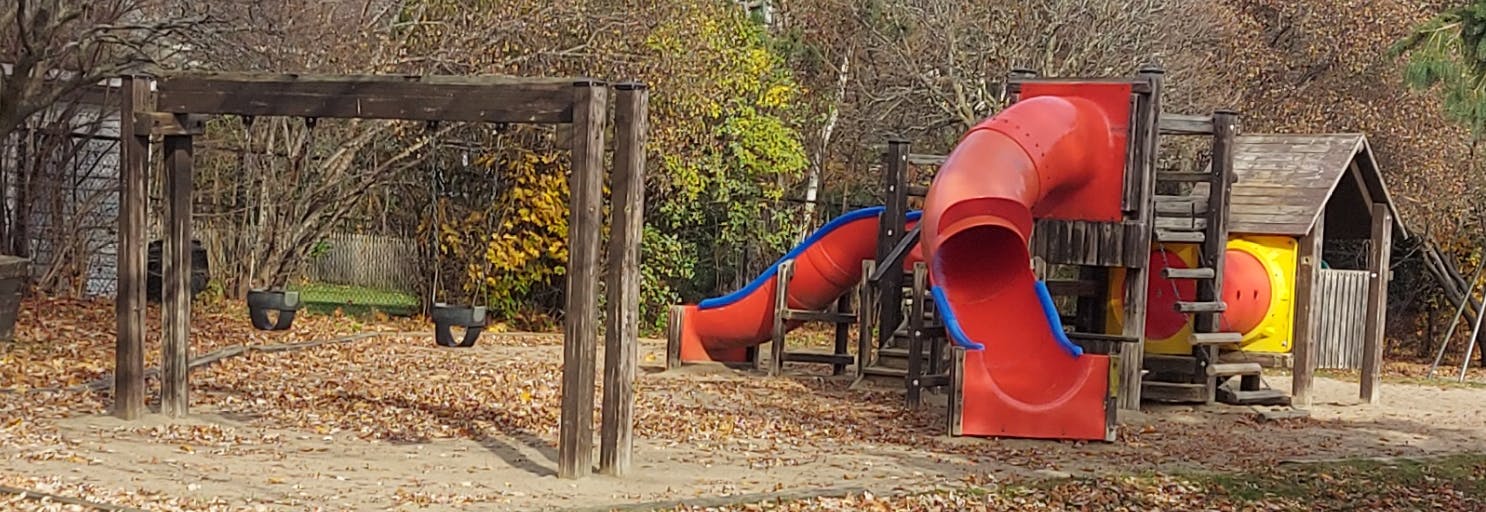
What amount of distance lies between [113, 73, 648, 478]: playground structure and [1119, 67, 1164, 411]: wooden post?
17.3 feet

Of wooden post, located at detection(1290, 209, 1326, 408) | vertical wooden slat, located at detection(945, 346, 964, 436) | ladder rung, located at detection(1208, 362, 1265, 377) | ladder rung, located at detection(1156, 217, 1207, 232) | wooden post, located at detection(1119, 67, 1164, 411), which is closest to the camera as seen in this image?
vertical wooden slat, located at detection(945, 346, 964, 436)

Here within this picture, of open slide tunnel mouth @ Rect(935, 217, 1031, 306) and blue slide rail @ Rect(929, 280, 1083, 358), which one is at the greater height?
open slide tunnel mouth @ Rect(935, 217, 1031, 306)

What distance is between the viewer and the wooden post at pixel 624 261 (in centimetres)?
956

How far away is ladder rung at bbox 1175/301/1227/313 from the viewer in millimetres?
14930

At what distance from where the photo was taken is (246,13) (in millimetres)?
18484

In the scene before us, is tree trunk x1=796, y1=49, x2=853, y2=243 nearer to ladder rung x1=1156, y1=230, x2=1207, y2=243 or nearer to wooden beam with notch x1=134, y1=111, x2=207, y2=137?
ladder rung x1=1156, y1=230, x2=1207, y2=243

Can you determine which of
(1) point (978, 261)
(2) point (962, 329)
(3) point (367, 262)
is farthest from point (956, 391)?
(3) point (367, 262)

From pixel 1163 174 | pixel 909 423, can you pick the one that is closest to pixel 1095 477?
pixel 909 423

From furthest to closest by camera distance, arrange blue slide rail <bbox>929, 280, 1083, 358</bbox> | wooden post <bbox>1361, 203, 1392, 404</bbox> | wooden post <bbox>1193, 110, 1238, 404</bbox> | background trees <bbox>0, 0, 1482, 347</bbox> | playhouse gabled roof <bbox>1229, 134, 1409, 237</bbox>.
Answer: background trees <bbox>0, 0, 1482, 347</bbox> < wooden post <bbox>1361, 203, 1392, 404</bbox> < playhouse gabled roof <bbox>1229, 134, 1409, 237</bbox> < wooden post <bbox>1193, 110, 1238, 404</bbox> < blue slide rail <bbox>929, 280, 1083, 358</bbox>

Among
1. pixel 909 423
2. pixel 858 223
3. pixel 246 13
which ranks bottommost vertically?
pixel 909 423

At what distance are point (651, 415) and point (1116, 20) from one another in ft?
42.5

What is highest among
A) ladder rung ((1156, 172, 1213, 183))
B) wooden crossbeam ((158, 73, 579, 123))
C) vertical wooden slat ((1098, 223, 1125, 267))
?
wooden crossbeam ((158, 73, 579, 123))

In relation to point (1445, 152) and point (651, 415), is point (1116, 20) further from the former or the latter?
point (651, 415)

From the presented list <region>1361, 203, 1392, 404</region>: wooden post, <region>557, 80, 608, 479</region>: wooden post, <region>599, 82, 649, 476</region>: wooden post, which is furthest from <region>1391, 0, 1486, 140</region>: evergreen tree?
<region>557, 80, 608, 479</region>: wooden post
